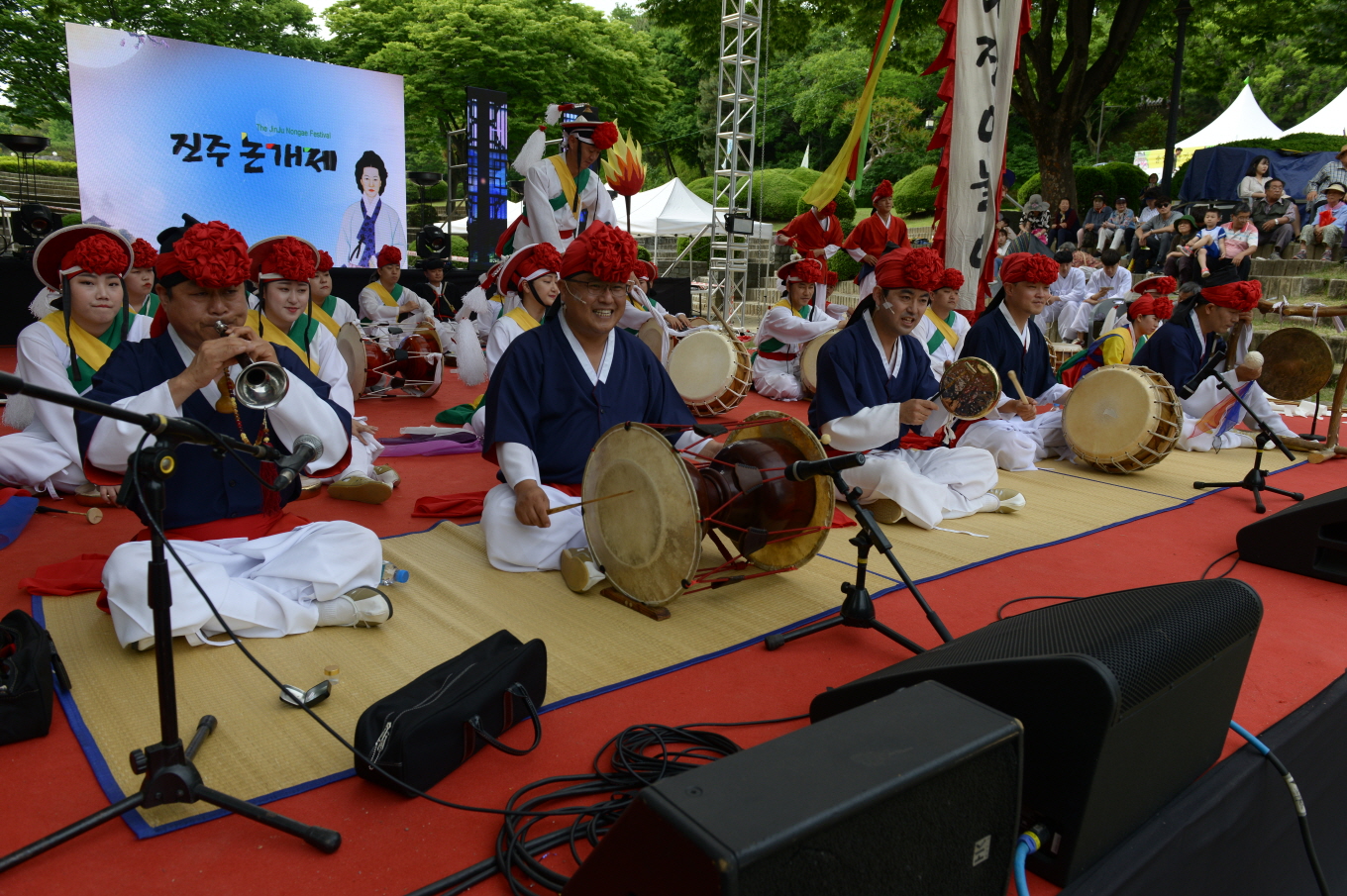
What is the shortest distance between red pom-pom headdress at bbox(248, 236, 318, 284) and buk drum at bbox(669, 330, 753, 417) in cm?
335

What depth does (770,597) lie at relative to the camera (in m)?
3.18

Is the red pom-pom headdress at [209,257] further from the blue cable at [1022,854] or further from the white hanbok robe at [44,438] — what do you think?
the blue cable at [1022,854]

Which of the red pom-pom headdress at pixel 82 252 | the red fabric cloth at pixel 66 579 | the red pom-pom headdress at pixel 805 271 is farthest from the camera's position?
the red pom-pom headdress at pixel 805 271

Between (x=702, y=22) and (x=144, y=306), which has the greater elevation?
(x=702, y=22)

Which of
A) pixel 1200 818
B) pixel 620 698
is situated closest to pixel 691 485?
pixel 620 698

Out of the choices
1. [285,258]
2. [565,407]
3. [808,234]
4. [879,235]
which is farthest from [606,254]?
[808,234]

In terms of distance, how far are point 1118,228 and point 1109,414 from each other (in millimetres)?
9927

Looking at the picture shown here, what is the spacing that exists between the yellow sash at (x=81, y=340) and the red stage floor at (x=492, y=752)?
2.49 feet

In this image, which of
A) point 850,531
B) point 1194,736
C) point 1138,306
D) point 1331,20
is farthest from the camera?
point 1331,20

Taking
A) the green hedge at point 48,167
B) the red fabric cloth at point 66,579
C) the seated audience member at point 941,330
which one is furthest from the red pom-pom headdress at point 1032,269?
the green hedge at point 48,167

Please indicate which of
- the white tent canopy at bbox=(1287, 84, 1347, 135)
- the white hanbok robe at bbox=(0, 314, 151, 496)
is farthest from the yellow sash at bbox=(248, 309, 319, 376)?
the white tent canopy at bbox=(1287, 84, 1347, 135)

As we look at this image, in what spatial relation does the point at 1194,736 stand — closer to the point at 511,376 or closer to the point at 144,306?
the point at 511,376

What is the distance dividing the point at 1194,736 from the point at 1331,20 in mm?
20273

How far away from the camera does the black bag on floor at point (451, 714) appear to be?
189 cm
